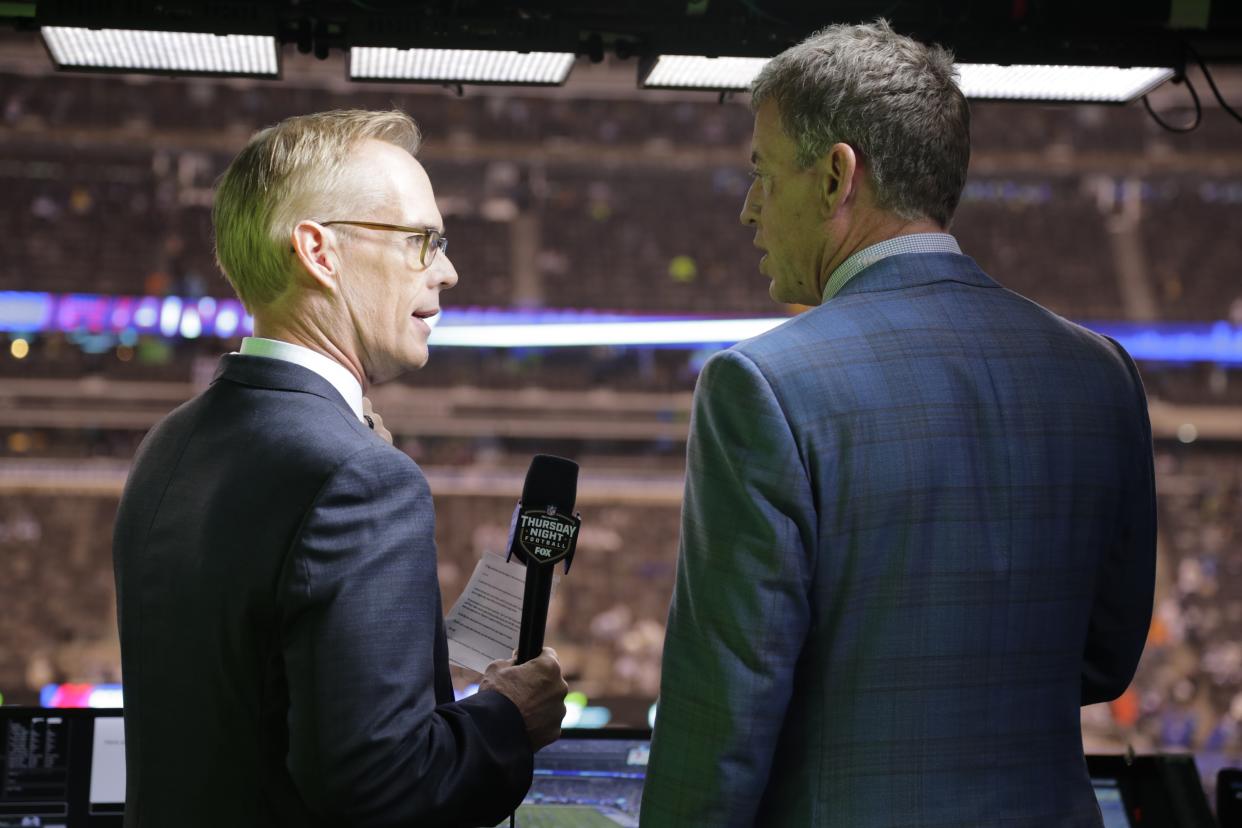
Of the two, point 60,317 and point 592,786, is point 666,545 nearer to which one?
point 60,317

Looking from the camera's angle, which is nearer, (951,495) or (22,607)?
(951,495)

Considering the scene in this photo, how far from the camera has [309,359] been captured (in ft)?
3.30

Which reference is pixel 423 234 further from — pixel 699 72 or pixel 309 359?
pixel 699 72

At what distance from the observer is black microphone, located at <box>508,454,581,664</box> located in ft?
3.72

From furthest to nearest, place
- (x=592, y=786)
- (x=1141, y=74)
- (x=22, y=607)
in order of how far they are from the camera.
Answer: (x=22, y=607)
(x=1141, y=74)
(x=592, y=786)

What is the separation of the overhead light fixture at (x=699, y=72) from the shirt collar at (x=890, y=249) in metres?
1.49

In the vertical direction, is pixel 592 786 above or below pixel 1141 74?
below

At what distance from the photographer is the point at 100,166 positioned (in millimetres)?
9203

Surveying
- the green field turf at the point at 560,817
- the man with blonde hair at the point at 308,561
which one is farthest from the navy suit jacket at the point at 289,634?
the green field turf at the point at 560,817

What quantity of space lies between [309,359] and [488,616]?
32 cm

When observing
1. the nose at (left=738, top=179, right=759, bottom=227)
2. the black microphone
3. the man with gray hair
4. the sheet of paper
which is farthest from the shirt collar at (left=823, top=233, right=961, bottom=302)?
the sheet of paper

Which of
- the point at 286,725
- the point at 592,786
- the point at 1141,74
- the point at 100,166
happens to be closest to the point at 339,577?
the point at 286,725

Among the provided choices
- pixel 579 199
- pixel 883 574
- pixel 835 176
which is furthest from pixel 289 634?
pixel 579 199

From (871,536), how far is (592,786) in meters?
0.98
